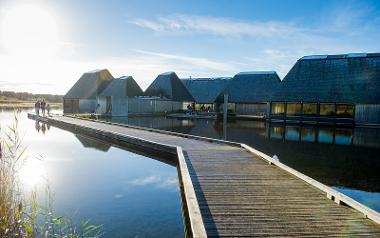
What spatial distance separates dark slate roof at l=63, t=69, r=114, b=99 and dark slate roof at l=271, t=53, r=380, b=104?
2354 centimetres

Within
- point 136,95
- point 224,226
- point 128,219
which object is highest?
point 136,95

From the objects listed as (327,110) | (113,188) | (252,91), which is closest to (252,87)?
(252,91)

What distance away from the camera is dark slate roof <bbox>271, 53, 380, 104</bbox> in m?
30.7

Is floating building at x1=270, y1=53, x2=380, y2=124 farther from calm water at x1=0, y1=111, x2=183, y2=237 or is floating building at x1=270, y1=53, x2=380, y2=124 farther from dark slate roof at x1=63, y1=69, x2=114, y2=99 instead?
calm water at x1=0, y1=111, x2=183, y2=237

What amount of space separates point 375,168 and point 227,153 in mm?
5511

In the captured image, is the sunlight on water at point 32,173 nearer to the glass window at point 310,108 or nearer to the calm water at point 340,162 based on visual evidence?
the calm water at point 340,162

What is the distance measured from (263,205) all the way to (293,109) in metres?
30.2

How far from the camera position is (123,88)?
37.8m

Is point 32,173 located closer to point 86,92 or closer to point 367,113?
point 367,113

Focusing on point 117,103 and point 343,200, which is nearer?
point 343,200

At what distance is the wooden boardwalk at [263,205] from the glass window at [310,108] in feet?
84.3

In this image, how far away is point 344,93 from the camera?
31.1m

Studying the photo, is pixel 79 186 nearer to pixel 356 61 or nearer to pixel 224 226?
pixel 224 226

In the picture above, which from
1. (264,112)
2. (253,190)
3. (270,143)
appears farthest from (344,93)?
(253,190)
